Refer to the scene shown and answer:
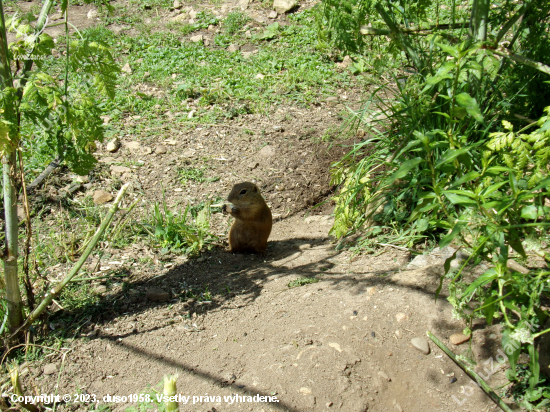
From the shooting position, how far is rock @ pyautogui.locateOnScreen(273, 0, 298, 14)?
8.02 m

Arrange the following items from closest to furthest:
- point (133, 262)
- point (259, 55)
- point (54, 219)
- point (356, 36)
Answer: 1. point (356, 36)
2. point (133, 262)
3. point (54, 219)
4. point (259, 55)

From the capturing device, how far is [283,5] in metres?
8.05

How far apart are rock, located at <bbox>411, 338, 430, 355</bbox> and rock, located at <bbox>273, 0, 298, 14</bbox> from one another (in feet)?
21.7

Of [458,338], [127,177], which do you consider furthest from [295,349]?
[127,177]

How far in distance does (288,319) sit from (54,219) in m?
2.48

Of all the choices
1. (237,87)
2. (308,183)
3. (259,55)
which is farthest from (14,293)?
(259,55)

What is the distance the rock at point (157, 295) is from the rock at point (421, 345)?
1671 millimetres

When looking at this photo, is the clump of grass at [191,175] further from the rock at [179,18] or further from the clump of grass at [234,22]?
the rock at [179,18]

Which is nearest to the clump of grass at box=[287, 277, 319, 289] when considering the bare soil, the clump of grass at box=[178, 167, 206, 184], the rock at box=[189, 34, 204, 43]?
the bare soil

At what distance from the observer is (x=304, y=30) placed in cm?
754

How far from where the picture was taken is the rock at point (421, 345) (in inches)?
110

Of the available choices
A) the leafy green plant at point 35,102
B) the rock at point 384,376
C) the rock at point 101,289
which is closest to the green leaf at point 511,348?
the rock at point 384,376

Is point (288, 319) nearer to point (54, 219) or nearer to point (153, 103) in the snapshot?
point (54, 219)

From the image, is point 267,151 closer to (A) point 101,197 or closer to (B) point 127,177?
(B) point 127,177
